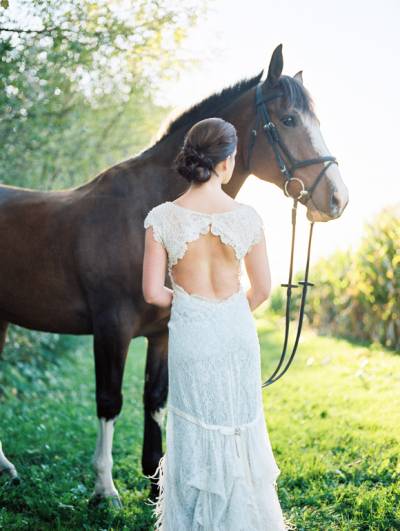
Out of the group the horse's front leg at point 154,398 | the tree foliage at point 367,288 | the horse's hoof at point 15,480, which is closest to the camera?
the horse's front leg at point 154,398

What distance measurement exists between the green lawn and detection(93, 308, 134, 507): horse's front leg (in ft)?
0.68

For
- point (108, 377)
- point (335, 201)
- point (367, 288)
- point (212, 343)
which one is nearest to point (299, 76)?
point (335, 201)

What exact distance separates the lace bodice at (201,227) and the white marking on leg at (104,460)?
1.59m

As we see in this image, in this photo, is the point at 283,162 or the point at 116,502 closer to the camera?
the point at 283,162

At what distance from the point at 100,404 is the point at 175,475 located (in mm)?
1202

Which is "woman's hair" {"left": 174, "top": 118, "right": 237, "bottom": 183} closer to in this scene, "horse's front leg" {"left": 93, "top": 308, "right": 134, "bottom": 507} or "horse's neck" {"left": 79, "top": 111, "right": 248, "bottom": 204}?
"horse's neck" {"left": 79, "top": 111, "right": 248, "bottom": 204}

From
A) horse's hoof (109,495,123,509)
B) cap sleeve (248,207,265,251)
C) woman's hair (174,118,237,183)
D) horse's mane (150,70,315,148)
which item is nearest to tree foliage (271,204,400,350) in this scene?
horse's mane (150,70,315,148)

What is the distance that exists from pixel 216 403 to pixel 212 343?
26 centimetres

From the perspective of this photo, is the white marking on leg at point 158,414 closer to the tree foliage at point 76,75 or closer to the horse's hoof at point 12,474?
the horse's hoof at point 12,474

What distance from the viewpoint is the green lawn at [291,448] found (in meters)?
3.60

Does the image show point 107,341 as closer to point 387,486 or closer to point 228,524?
point 228,524

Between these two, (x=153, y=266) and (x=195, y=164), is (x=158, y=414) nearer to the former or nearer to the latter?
(x=153, y=266)

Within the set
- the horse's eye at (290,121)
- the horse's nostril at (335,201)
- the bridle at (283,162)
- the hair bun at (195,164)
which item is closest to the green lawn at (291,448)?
the bridle at (283,162)

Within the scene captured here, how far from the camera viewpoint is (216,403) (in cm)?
258
